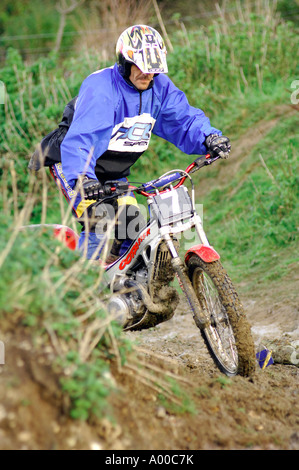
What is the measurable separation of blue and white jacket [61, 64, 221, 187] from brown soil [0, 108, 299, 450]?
1.56m

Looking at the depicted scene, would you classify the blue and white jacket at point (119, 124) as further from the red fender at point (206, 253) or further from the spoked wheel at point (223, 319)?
the spoked wheel at point (223, 319)

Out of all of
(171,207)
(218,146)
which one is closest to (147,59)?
(218,146)

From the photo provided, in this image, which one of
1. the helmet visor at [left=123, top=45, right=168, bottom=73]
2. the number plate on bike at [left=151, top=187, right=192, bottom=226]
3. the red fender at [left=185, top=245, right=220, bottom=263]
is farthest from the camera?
the helmet visor at [left=123, top=45, right=168, bottom=73]

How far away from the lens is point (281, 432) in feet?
12.0

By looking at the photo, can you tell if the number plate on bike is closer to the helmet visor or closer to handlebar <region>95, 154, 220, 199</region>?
handlebar <region>95, 154, 220, 199</region>

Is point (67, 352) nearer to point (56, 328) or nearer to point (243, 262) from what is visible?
point (56, 328)

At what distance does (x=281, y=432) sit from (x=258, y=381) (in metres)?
0.77

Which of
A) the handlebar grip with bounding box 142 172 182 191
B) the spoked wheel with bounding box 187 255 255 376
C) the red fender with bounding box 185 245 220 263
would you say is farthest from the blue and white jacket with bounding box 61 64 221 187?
the spoked wheel with bounding box 187 255 255 376

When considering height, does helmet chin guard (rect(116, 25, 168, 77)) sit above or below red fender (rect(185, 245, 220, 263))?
above

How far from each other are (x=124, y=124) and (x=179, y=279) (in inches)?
51.3

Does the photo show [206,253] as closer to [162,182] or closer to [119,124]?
[162,182]

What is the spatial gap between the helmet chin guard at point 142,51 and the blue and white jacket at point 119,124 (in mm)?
215

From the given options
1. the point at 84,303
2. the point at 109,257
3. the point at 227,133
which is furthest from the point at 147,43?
the point at 227,133

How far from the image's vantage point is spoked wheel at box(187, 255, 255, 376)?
422 cm
